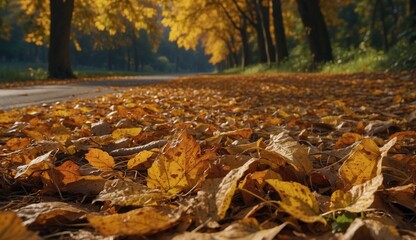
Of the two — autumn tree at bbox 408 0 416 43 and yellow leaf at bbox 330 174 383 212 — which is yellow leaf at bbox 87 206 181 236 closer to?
yellow leaf at bbox 330 174 383 212

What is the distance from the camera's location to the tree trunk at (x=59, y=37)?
15609 millimetres

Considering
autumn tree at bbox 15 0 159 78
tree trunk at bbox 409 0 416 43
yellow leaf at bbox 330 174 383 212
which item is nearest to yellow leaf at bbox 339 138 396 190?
yellow leaf at bbox 330 174 383 212

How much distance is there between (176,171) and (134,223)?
0.33m

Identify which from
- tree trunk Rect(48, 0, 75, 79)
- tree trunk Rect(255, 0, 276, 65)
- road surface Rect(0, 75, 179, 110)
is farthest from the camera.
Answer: tree trunk Rect(255, 0, 276, 65)

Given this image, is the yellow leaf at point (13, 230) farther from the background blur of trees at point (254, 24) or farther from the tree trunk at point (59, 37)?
the tree trunk at point (59, 37)

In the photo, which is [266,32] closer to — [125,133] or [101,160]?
[125,133]

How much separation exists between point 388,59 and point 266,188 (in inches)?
390

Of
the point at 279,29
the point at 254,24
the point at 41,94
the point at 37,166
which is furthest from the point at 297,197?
the point at 254,24

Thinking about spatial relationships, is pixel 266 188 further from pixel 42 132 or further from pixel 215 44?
pixel 215 44

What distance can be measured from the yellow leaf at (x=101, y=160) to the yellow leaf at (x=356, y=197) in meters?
0.80

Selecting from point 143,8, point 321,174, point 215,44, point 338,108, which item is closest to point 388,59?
point 338,108

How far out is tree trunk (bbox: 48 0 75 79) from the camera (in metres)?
15.6

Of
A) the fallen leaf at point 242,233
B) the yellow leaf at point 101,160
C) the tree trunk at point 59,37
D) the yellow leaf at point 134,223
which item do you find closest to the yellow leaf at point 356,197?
the fallen leaf at point 242,233

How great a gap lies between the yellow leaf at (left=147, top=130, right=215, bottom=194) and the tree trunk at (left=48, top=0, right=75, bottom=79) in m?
15.7
